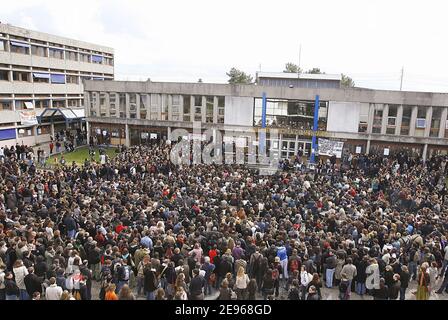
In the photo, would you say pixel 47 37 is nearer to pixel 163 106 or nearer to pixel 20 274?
pixel 163 106

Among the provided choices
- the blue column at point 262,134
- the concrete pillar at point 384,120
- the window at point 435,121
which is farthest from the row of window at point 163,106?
the window at point 435,121

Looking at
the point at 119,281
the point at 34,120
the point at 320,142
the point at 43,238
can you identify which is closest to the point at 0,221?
the point at 43,238

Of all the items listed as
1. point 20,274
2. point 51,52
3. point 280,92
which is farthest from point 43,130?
point 20,274

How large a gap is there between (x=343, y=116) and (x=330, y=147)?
299cm

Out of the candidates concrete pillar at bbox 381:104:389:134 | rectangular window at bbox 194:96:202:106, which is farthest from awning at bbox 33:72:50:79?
concrete pillar at bbox 381:104:389:134

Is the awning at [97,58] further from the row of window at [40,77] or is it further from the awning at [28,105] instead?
the awning at [28,105]

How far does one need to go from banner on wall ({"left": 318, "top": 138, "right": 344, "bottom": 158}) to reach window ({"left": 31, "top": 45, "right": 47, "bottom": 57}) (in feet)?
98.8

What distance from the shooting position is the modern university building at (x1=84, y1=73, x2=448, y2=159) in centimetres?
2830

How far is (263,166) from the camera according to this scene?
28.3 meters

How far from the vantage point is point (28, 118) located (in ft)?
116

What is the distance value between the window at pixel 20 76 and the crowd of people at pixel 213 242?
20.4m
